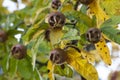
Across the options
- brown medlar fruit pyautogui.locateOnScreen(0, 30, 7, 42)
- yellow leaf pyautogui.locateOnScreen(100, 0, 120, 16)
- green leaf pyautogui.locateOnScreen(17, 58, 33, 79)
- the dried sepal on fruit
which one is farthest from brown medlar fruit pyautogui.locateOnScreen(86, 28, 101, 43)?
brown medlar fruit pyautogui.locateOnScreen(0, 30, 7, 42)

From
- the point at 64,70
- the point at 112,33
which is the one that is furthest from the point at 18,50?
the point at 112,33

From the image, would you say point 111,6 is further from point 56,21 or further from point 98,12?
point 56,21

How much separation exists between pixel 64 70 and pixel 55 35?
24 cm

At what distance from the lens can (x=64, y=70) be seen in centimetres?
113

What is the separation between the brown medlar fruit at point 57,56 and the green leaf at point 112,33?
0.40 ft

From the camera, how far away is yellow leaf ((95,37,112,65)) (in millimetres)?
981

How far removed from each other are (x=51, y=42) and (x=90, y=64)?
0.13 m

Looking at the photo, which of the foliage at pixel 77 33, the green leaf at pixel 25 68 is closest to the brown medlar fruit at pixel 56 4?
the foliage at pixel 77 33

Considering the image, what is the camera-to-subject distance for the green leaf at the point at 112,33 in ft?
3.16

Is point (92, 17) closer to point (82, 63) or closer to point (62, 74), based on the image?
point (82, 63)

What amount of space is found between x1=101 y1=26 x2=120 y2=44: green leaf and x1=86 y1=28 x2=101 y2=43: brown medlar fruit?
33 millimetres

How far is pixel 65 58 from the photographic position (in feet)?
3.18

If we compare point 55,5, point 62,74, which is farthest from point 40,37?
point 62,74

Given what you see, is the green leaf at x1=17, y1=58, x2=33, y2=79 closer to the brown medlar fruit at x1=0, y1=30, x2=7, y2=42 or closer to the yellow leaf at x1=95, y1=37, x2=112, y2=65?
the brown medlar fruit at x1=0, y1=30, x2=7, y2=42
